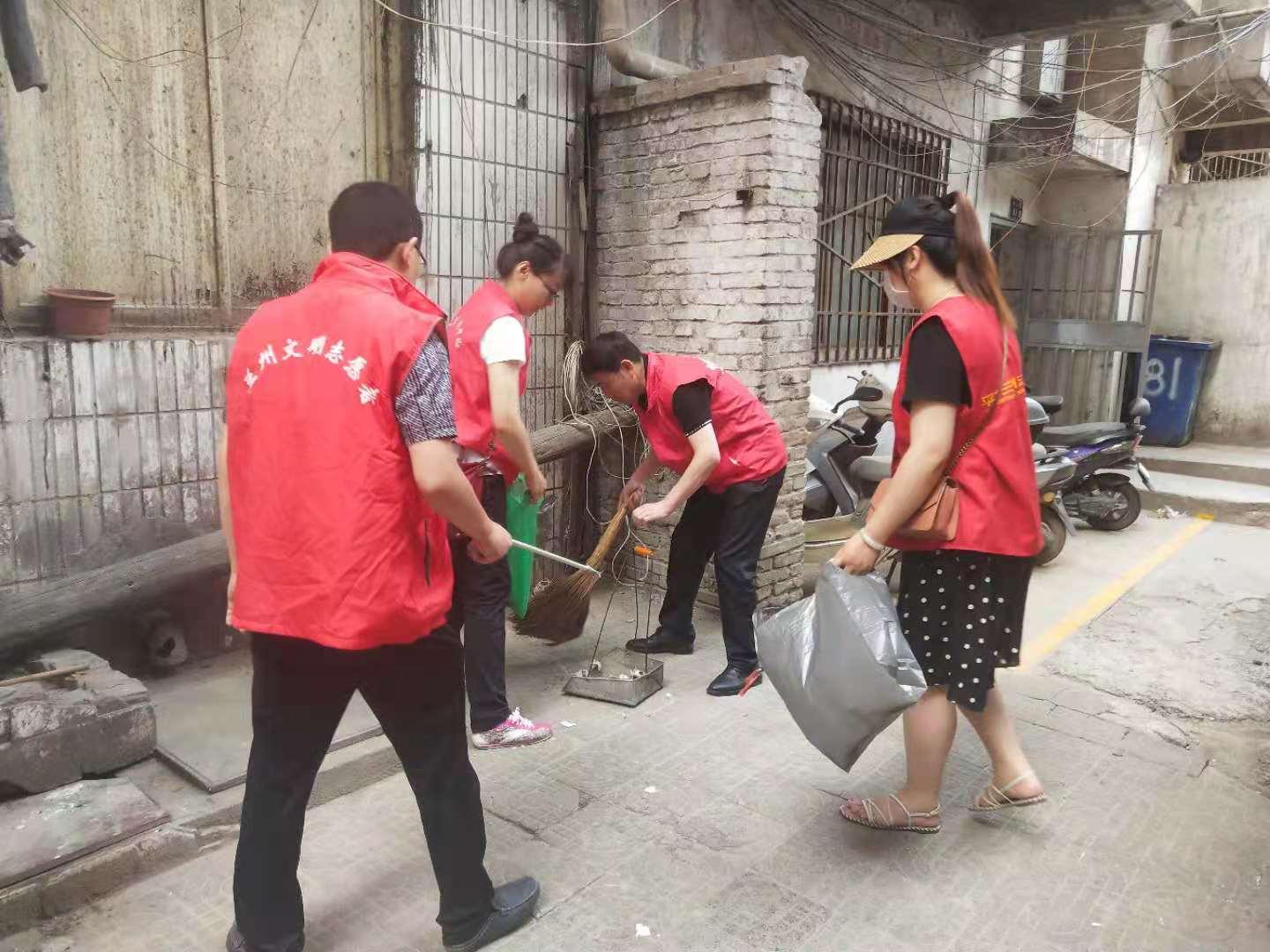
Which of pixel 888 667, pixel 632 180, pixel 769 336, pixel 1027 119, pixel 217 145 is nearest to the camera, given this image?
pixel 888 667

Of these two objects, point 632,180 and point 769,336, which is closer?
point 769,336

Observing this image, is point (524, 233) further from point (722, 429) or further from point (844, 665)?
point (844, 665)

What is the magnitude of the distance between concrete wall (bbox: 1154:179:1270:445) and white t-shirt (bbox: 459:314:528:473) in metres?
10.4

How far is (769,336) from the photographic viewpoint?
4.77 meters

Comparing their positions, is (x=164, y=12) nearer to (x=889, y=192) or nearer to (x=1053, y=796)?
(x=1053, y=796)

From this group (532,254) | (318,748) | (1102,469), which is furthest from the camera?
(1102,469)

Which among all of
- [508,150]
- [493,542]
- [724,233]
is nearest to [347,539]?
[493,542]

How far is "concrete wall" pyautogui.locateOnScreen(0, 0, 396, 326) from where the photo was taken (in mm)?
3475

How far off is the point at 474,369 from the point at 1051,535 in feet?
15.7

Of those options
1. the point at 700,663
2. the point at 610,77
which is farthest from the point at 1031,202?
the point at 700,663

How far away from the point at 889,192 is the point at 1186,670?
4.38 m

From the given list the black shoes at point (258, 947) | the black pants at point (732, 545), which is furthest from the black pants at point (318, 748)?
the black pants at point (732, 545)

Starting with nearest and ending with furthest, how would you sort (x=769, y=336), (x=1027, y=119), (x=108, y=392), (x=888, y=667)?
(x=888, y=667), (x=108, y=392), (x=769, y=336), (x=1027, y=119)

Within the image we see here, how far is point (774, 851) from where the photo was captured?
2.91 meters
